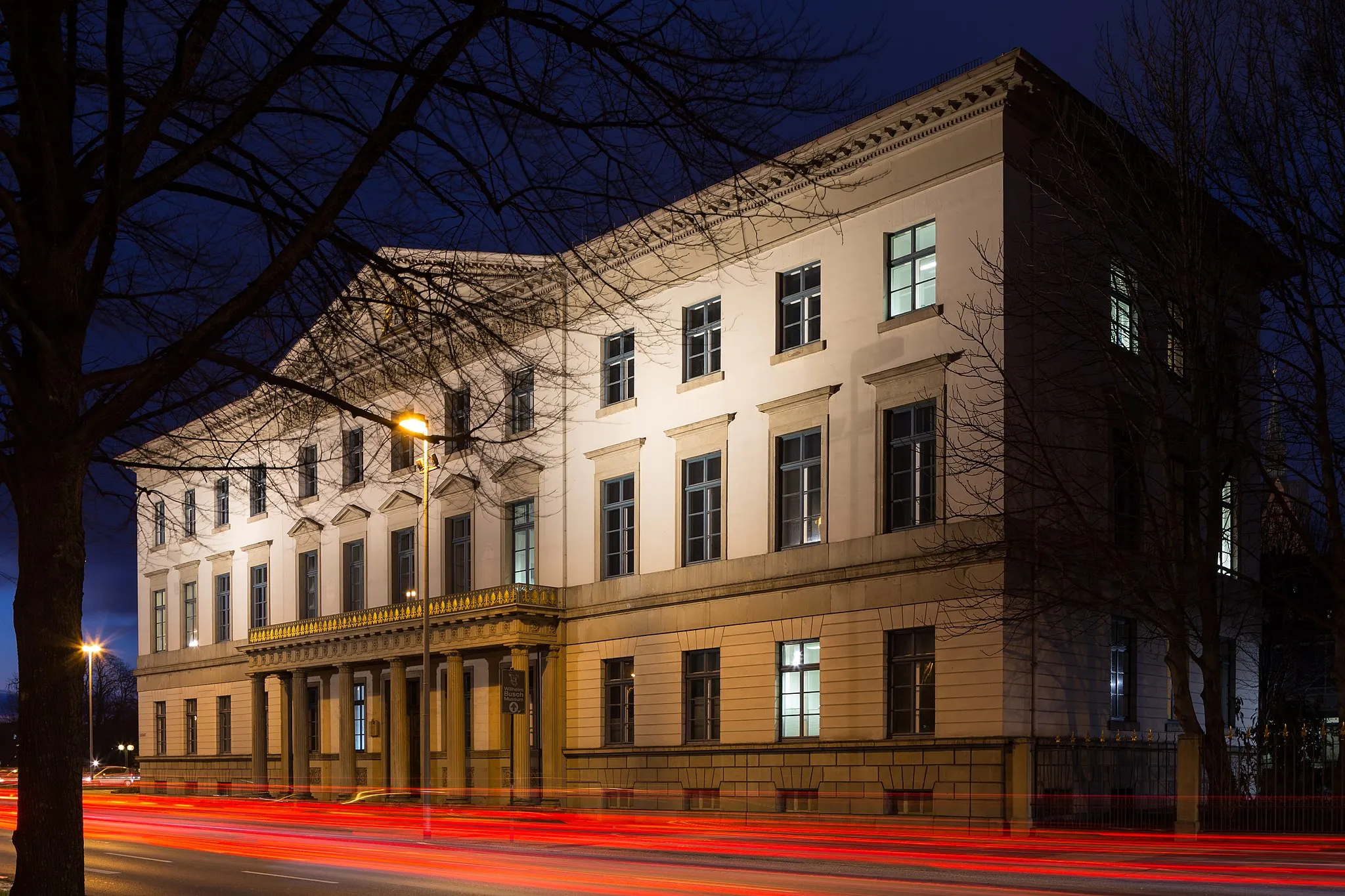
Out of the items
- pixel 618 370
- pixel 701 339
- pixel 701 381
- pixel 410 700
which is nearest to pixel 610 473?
pixel 618 370

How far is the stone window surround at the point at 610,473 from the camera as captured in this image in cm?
3734

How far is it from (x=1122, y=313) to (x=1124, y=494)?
4654 mm

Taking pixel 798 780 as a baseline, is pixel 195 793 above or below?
below

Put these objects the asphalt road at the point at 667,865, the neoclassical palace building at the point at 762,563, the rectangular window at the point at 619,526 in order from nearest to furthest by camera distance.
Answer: the asphalt road at the point at 667,865 → the neoclassical palace building at the point at 762,563 → the rectangular window at the point at 619,526

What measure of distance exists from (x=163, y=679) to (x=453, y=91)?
57500mm

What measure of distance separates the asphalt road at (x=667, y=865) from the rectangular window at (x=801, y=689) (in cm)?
366

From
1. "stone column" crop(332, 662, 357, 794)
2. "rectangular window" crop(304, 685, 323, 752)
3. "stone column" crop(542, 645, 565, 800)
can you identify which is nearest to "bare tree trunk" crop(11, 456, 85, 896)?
"stone column" crop(542, 645, 565, 800)

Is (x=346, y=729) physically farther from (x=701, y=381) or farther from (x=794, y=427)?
(x=794, y=427)

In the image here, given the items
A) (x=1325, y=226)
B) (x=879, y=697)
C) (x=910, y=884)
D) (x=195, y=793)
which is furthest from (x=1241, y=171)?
(x=195, y=793)

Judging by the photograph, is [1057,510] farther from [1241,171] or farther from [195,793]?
[195,793]

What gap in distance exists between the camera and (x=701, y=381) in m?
35.8

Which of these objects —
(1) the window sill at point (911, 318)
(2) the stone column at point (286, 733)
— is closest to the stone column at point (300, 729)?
(2) the stone column at point (286, 733)

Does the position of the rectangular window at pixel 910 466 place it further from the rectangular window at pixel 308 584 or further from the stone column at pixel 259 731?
the stone column at pixel 259 731

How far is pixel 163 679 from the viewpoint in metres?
60.7
